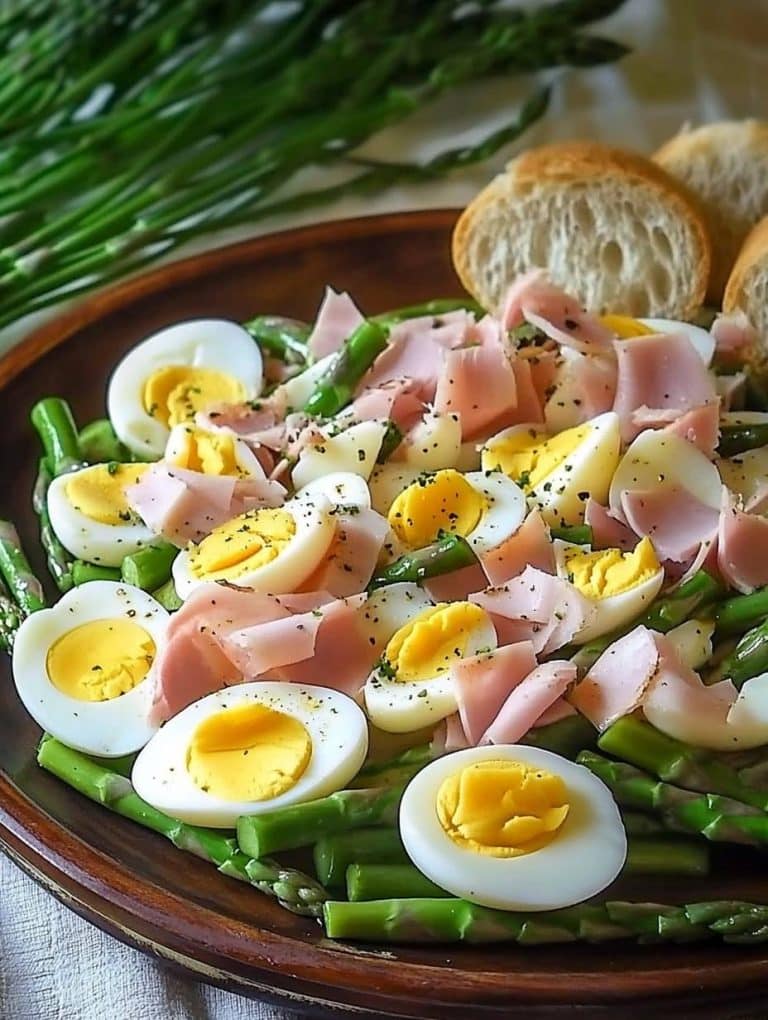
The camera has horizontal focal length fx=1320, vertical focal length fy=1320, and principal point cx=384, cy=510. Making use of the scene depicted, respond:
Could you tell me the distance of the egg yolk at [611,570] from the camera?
7.54ft

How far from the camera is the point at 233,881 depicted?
2047mm

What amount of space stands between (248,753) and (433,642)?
37 cm

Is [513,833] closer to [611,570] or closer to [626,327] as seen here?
[611,570]

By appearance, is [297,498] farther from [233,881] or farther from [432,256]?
[432,256]

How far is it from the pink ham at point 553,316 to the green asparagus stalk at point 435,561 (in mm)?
575

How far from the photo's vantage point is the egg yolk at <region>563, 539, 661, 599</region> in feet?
7.54

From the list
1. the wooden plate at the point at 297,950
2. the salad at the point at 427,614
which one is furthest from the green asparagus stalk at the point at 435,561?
the wooden plate at the point at 297,950

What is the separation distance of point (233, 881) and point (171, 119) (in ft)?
7.62

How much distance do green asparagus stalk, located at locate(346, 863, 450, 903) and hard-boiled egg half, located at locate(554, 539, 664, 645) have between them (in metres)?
0.50

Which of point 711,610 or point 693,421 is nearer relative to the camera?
point 711,610

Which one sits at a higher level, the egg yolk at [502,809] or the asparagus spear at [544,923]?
the egg yolk at [502,809]

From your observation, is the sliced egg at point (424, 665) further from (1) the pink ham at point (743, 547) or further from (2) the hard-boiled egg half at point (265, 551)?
(1) the pink ham at point (743, 547)

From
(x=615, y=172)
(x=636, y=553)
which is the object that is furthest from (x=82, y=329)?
(x=636, y=553)

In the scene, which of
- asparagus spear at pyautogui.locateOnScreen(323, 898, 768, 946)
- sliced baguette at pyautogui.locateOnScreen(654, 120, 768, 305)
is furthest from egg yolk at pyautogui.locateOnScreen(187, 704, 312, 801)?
sliced baguette at pyautogui.locateOnScreen(654, 120, 768, 305)
